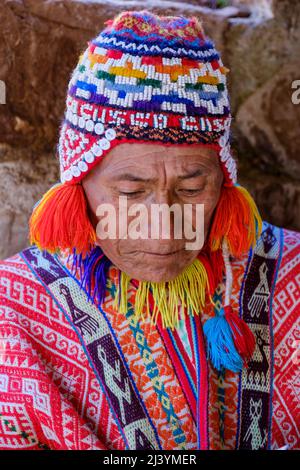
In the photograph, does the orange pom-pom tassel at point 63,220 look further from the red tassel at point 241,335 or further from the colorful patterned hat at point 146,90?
the red tassel at point 241,335

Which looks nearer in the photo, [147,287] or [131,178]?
[131,178]

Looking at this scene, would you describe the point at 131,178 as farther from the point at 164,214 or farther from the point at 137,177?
the point at 164,214

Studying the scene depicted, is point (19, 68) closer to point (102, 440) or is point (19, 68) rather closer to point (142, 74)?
point (142, 74)

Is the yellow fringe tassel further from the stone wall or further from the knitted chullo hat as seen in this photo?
the stone wall

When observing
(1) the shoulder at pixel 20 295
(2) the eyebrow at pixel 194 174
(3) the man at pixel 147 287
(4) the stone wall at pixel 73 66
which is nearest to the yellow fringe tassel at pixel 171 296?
(3) the man at pixel 147 287

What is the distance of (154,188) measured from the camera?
197 cm

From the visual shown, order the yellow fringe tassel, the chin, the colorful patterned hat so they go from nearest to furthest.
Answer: the colorful patterned hat
the chin
the yellow fringe tassel

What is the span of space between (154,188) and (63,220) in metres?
0.28

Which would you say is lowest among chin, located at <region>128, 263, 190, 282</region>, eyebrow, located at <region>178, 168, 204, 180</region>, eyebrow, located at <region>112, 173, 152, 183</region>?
chin, located at <region>128, 263, 190, 282</region>

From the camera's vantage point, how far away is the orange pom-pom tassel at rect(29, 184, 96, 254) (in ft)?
6.74

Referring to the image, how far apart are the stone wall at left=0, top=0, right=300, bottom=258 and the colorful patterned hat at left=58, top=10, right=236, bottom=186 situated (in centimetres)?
61

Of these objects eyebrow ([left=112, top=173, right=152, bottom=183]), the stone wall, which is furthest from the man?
the stone wall

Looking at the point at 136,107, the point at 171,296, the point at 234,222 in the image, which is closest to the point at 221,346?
the point at 171,296
